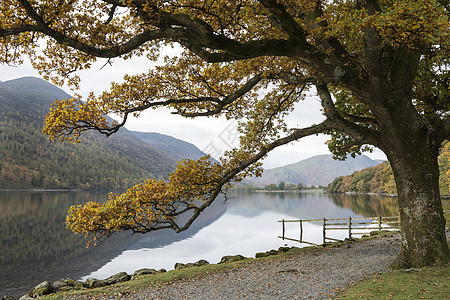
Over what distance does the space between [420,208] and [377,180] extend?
109 meters

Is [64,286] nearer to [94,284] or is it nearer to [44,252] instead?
[94,284]

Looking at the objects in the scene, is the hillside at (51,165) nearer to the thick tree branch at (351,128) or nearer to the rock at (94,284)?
the rock at (94,284)

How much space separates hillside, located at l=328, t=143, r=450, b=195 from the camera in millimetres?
59594

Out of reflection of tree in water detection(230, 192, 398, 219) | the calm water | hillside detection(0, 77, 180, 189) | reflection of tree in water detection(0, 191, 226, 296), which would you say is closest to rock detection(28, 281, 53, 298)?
the calm water

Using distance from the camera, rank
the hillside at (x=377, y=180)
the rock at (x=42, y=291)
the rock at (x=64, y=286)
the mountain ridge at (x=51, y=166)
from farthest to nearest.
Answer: the mountain ridge at (x=51, y=166) → the hillside at (x=377, y=180) → the rock at (x=64, y=286) → the rock at (x=42, y=291)

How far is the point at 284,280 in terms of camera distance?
1019 cm

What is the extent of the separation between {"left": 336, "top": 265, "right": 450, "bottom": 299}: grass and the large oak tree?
658 mm

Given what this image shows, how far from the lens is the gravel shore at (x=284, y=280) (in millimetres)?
8820

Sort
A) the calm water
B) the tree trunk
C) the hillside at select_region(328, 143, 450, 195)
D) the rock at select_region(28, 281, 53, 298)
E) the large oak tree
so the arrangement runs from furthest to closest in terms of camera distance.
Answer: the hillside at select_region(328, 143, 450, 195), the calm water, the rock at select_region(28, 281, 53, 298), the tree trunk, the large oak tree

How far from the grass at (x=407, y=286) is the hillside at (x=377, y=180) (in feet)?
181

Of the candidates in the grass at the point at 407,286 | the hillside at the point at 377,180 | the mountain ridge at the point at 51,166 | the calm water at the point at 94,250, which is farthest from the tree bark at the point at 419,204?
the mountain ridge at the point at 51,166

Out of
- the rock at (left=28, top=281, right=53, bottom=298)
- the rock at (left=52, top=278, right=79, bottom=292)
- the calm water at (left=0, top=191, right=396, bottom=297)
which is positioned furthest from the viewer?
the calm water at (left=0, top=191, right=396, bottom=297)

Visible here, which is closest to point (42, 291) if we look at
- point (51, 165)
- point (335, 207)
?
point (335, 207)

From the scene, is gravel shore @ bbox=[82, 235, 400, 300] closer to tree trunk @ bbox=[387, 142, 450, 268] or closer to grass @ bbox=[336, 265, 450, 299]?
grass @ bbox=[336, 265, 450, 299]
